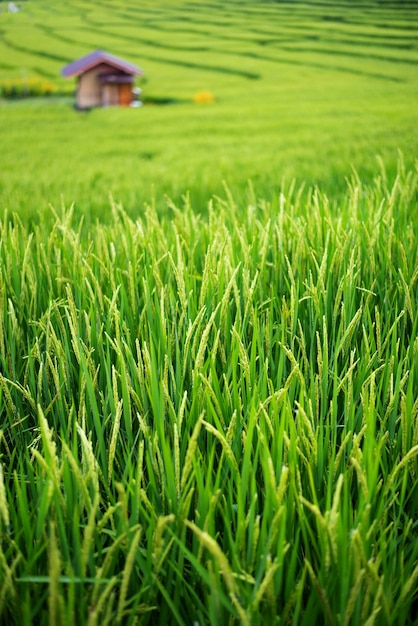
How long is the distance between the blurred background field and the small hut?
0.40 m

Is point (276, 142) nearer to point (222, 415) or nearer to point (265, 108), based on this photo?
point (265, 108)

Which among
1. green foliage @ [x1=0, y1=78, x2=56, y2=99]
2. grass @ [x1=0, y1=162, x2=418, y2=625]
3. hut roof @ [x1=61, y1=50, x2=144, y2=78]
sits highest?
hut roof @ [x1=61, y1=50, x2=144, y2=78]

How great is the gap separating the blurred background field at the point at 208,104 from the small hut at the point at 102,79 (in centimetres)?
40

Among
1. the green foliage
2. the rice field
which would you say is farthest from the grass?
the green foliage

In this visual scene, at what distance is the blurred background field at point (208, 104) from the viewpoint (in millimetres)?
2783

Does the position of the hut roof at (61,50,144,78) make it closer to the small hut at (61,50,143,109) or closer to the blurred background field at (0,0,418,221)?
the small hut at (61,50,143,109)

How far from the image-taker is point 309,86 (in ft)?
28.3

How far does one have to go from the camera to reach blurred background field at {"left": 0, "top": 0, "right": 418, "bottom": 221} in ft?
9.13

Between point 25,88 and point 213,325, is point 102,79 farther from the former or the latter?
point 213,325

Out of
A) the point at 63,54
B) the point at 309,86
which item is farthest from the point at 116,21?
the point at 309,86

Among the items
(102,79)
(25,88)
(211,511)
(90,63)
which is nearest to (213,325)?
(211,511)

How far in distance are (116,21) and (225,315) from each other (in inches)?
433

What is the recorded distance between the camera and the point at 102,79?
26.4 ft

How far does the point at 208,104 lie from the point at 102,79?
1.52m
